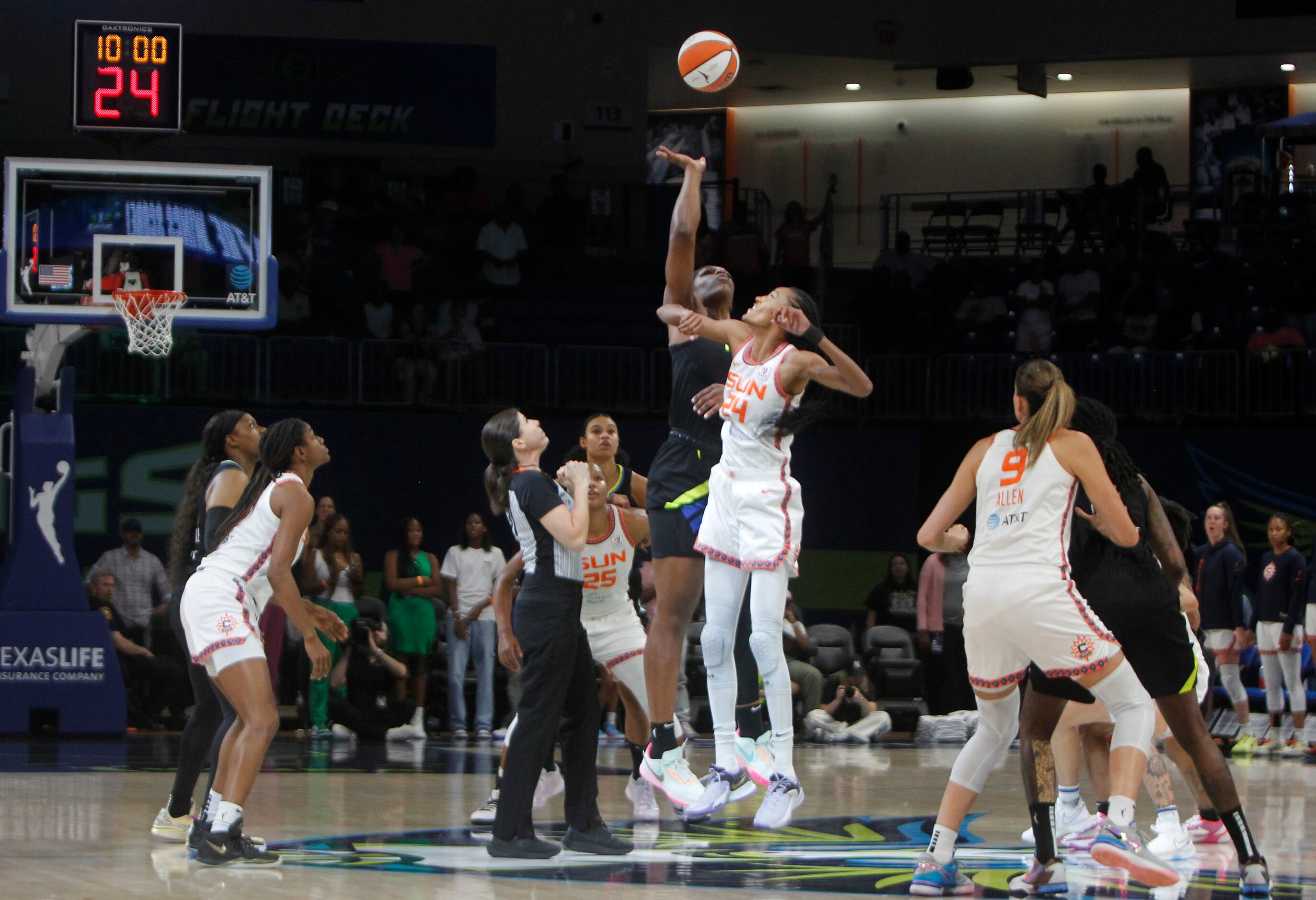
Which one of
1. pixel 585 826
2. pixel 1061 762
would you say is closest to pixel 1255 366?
pixel 1061 762

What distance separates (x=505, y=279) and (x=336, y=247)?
77.7 inches

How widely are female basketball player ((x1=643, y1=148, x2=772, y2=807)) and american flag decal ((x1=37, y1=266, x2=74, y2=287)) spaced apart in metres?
6.02

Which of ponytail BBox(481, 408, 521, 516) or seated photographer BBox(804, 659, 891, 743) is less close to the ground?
ponytail BBox(481, 408, 521, 516)

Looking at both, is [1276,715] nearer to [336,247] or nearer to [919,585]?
[919,585]

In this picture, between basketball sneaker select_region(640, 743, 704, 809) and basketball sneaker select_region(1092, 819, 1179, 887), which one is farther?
basketball sneaker select_region(640, 743, 704, 809)

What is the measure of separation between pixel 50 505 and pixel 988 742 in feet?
29.3

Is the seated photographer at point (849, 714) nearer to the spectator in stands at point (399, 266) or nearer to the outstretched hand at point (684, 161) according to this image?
the outstretched hand at point (684, 161)

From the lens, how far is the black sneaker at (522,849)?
6.79 meters

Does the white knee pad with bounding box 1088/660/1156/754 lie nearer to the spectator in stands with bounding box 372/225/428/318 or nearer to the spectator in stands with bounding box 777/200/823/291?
the spectator in stands with bounding box 372/225/428/318

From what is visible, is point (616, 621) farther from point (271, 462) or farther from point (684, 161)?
point (684, 161)

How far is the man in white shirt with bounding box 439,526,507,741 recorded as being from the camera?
13.6 m

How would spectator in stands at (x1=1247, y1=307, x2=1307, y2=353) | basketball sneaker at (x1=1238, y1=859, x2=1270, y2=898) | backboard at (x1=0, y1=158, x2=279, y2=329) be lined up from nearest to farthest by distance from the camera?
basketball sneaker at (x1=1238, y1=859, x2=1270, y2=898)
backboard at (x1=0, y1=158, x2=279, y2=329)
spectator in stands at (x1=1247, y1=307, x2=1307, y2=353)

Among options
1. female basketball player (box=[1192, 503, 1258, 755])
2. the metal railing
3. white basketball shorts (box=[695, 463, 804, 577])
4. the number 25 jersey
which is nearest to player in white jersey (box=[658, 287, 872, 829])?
white basketball shorts (box=[695, 463, 804, 577])

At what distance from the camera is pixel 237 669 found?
693cm
